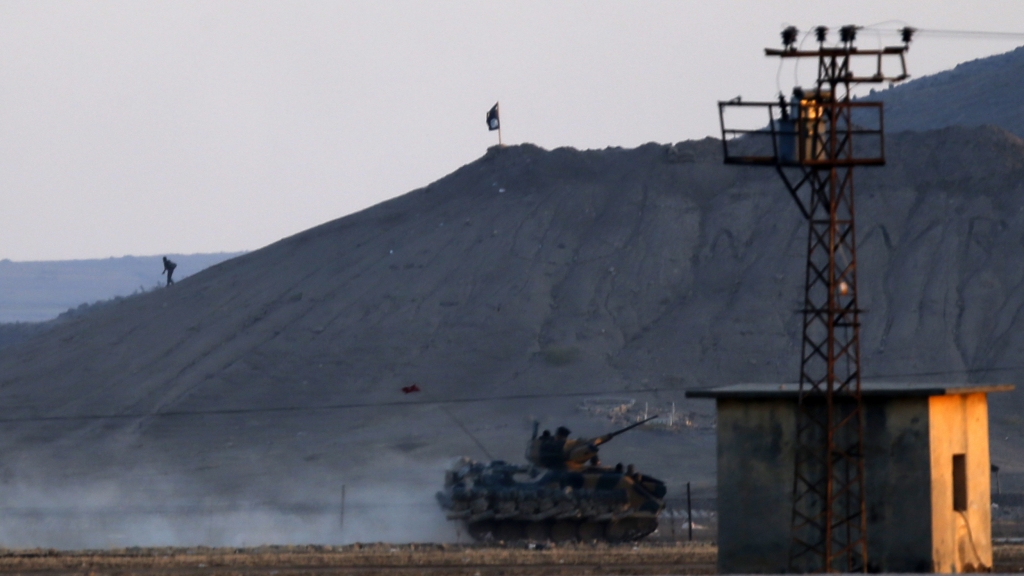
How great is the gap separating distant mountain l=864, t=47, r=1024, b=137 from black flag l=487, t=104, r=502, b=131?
1350 inches

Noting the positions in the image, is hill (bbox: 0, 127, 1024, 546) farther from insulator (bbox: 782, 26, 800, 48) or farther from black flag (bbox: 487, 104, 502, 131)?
Answer: insulator (bbox: 782, 26, 800, 48)

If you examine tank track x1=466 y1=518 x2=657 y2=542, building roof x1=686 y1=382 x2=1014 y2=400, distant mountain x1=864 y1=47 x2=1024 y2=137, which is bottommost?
tank track x1=466 y1=518 x2=657 y2=542

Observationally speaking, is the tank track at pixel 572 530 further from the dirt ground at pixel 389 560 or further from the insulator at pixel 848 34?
the insulator at pixel 848 34

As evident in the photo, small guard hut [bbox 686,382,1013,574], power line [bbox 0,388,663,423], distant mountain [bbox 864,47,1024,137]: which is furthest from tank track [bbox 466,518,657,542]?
distant mountain [bbox 864,47,1024,137]

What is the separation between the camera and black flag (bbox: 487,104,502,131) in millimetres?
91938

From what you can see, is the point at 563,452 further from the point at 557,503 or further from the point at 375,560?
the point at 375,560

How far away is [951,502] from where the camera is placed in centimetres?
2205

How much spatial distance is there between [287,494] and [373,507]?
19.8ft

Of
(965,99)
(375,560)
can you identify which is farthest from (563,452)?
(965,99)

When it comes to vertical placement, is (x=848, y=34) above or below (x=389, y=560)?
above

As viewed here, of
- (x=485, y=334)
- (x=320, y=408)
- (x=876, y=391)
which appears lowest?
(x=320, y=408)

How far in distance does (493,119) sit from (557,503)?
5710cm

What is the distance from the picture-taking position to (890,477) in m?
21.9

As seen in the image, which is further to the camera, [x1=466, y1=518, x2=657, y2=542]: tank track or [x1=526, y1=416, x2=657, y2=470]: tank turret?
[x1=526, y1=416, x2=657, y2=470]: tank turret
